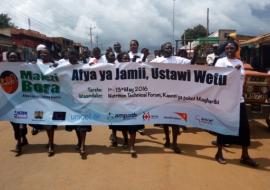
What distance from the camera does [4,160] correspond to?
6.73 m

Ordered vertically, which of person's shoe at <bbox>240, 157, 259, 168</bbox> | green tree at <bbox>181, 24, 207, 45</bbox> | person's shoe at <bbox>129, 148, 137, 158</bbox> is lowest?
person's shoe at <bbox>240, 157, 259, 168</bbox>

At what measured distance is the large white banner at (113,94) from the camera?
688cm

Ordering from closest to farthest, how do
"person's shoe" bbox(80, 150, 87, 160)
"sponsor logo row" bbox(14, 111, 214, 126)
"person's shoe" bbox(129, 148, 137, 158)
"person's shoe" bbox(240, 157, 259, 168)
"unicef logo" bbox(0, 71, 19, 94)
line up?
"person's shoe" bbox(240, 157, 259, 168)
"person's shoe" bbox(80, 150, 87, 160)
"person's shoe" bbox(129, 148, 137, 158)
"sponsor logo row" bbox(14, 111, 214, 126)
"unicef logo" bbox(0, 71, 19, 94)

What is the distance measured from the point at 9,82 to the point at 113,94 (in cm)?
198

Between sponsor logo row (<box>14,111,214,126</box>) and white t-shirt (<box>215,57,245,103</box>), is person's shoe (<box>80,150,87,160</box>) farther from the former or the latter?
white t-shirt (<box>215,57,245,103</box>)

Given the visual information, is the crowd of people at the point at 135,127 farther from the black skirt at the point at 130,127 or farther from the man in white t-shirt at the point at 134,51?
the man in white t-shirt at the point at 134,51

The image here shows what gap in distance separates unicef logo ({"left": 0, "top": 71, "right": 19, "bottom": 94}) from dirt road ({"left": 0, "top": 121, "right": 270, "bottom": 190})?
1142 mm

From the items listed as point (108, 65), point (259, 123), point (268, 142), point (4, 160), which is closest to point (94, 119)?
point (108, 65)

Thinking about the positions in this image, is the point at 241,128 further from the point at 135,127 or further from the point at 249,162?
the point at 135,127

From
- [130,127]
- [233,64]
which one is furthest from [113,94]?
[233,64]

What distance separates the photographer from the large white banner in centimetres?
688

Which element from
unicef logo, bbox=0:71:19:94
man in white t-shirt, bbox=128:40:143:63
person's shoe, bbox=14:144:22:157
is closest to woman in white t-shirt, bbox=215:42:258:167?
man in white t-shirt, bbox=128:40:143:63

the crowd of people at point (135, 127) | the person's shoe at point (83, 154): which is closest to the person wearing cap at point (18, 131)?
the crowd of people at point (135, 127)

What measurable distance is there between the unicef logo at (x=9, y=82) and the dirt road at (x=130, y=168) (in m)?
1.14
